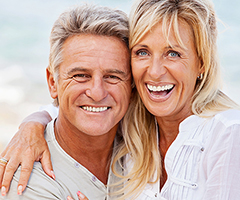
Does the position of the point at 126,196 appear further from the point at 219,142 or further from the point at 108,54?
the point at 108,54

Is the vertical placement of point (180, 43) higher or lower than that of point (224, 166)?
higher

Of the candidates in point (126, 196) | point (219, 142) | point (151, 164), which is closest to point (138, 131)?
point (151, 164)

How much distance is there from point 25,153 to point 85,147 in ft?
1.74

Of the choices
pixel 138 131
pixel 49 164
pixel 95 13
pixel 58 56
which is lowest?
pixel 49 164

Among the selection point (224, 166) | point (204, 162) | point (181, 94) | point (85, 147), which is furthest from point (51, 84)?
point (224, 166)

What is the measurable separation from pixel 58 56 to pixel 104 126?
678 millimetres

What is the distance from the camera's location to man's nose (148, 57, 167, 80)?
238 centimetres

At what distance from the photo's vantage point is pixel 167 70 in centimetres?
242

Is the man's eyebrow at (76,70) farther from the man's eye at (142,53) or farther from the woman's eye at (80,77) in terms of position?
the man's eye at (142,53)

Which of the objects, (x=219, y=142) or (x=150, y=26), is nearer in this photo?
(x=219, y=142)

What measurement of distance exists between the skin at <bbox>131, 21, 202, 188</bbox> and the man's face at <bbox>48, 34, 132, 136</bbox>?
143 mm

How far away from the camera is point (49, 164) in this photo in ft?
8.09

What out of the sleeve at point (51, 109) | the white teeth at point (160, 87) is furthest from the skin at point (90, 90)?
the sleeve at point (51, 109)

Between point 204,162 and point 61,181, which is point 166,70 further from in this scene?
point 61,181
